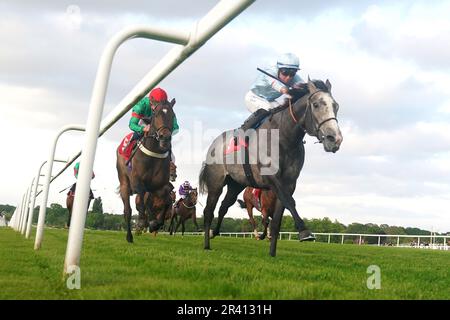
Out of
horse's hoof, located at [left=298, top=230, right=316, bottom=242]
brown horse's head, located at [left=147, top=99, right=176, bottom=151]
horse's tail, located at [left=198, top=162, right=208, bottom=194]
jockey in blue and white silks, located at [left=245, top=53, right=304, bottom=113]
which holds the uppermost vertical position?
jockey in blue and white silks, located at [left=245, top=53, right=304, bottom=113]

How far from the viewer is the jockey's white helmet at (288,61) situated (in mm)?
8375

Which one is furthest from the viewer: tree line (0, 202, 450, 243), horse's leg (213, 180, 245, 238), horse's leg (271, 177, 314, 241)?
tree line (0, 202, 450, 243)

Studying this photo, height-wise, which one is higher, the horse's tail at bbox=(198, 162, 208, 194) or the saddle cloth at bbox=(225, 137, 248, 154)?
the saddle cloth at bbox=(225, 137, 248, 154)

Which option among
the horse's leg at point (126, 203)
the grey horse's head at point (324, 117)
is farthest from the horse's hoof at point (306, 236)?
the horse's leg at point (126, 203)

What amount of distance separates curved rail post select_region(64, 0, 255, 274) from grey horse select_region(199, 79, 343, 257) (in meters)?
2.82

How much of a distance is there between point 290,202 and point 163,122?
273 centimetres

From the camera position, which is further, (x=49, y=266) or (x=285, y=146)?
(x=285, y=146)

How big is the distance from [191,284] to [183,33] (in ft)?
6.18

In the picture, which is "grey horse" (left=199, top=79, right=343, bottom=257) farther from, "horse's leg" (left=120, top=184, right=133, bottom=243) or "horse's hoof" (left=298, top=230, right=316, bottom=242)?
"horse's leg" (left=120, top=184, right=133, bottom=243)

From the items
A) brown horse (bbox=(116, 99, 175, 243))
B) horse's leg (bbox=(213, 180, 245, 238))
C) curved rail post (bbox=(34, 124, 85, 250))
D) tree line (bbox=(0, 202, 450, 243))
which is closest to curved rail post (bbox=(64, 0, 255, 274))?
curved rail post (bbox=(34, 124, 85, 250))

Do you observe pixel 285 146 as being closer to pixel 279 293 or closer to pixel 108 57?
pixel 108 57

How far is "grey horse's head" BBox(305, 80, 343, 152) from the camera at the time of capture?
268 inches

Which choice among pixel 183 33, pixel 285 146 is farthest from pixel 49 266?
pixel 285 146
